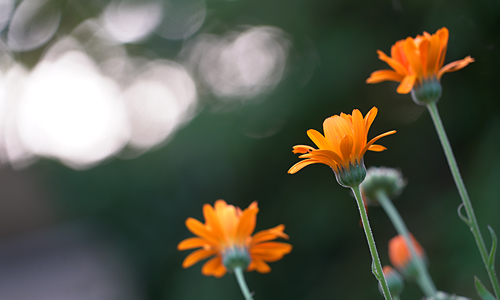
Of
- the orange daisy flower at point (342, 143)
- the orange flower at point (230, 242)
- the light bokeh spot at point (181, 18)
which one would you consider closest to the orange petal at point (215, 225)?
the orange flower at point (230, 242)

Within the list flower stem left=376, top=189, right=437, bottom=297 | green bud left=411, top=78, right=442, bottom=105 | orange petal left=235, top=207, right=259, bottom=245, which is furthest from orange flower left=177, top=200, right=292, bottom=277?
green bud left=411, top=78, right=442, bottom=105

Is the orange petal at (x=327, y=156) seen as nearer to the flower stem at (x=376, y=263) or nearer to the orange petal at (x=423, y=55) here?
the flower stem at (x=376, y=263)

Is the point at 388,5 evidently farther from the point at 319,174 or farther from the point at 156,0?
the point at 156,0

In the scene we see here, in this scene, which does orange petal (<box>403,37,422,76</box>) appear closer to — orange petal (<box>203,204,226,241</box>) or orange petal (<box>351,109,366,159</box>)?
orange petal (<box>351,109,366,159</box>)

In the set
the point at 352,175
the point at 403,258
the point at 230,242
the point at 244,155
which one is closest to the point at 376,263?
the point at 352,175

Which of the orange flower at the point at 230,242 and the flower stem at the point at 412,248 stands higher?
the orange flower at the point at 230,242

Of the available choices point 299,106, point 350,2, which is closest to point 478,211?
point 299,106
